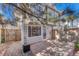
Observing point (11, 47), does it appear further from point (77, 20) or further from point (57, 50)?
point (77, 20)

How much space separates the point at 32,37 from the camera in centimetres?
170

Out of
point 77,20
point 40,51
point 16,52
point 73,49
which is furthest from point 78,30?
point 16,52

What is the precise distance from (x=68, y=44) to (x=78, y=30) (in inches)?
8.2

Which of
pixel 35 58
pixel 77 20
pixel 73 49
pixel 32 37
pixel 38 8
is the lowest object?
pixel 35 58

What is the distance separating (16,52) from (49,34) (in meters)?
0.46

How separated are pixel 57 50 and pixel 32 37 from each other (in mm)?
343

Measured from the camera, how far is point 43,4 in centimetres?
171

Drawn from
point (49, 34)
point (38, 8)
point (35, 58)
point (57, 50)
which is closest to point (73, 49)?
point (57, 50)

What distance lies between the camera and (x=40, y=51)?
5.59 ft

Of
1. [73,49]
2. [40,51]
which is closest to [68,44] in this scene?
[73,49]

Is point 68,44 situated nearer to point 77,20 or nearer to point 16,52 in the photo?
point 77,20

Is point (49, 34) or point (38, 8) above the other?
point (38, 8)

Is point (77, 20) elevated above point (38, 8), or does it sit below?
below

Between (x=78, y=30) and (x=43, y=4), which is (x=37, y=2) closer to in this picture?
(x=43, y=4)
